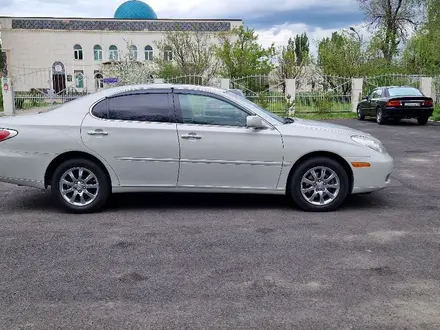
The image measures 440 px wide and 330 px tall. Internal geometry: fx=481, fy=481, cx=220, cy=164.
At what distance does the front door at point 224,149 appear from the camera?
602cm

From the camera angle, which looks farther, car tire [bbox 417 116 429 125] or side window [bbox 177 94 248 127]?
car tire [bbox 417 116 429 125]

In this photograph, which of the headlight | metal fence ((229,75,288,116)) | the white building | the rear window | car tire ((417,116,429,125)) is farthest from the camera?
the white building

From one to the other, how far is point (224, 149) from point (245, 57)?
30.4m

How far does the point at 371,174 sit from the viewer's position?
6145 mm

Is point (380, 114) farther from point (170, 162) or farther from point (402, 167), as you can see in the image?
point (170, 162)

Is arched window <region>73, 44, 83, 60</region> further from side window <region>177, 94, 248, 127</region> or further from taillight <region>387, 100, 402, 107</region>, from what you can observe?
side window <region>177, 94, 248, 127</region>

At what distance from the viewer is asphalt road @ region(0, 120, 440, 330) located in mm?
3398

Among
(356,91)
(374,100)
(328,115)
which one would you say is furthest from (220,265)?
(356,91)

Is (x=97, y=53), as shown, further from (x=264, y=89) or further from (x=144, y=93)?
(x=144, y=93)

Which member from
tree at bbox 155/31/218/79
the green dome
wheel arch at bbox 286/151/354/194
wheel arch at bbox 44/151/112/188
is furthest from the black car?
the green dome

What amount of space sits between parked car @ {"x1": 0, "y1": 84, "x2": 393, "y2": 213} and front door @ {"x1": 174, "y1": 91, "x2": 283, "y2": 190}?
13 mm

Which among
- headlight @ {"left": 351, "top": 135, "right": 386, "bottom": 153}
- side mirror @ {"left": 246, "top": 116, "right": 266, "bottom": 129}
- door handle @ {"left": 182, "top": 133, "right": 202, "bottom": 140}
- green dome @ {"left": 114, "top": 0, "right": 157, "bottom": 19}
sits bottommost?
headlight @ {"left": 351, "top": 135, "right": 386, "bottom": 153}

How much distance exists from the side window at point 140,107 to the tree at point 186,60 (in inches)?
1041

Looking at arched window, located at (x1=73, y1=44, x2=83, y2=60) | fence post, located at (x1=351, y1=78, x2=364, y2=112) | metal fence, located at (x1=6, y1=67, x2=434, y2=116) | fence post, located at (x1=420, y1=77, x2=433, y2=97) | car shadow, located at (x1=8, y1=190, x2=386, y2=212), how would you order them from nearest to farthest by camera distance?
car shadow, located at (x1=8, y1=190, x2=386, y2=212), fence post, located at (x1=420, y1=77, x2=433, y2=97), metal fence, located at (x1=6, y1=67, x2=434, y2=116), fence post, located at (x1=351, y1=78, x2=364, y2=112), arched window, located at (x1=73, y1=44, x2=83, y2=60)
